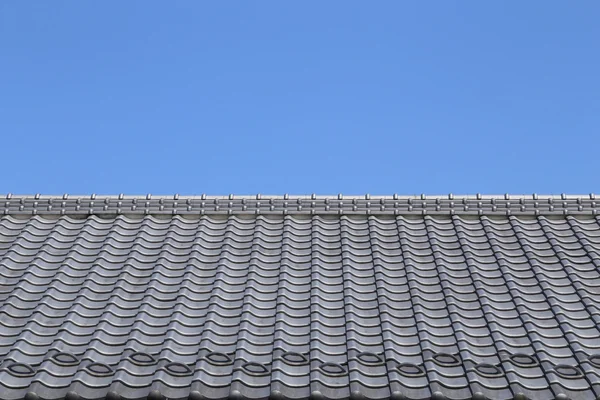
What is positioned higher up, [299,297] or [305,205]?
[305,205]

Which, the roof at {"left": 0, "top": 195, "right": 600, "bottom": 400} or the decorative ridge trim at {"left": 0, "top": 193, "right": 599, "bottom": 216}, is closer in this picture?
the roof at {"left": 0, "top": 195, "right": 600, "bottom": 400}

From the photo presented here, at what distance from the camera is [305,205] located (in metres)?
9.61

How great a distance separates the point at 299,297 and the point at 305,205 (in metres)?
Result: 2.31

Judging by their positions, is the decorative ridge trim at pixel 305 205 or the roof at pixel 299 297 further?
the decorative ridge trim at pixel 305 205

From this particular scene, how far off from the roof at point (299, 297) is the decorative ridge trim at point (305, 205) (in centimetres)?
2

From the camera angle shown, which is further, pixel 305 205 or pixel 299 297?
pixel 305 205

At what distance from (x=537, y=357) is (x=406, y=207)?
355 centimetres

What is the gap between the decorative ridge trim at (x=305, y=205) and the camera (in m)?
9.51

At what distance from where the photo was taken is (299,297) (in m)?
7.44

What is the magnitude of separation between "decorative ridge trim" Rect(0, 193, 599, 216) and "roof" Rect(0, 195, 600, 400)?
0.7 inches

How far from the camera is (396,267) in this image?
26.7ft

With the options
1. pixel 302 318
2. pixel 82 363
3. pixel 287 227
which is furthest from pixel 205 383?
pixel 287 227

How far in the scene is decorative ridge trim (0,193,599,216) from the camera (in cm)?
951

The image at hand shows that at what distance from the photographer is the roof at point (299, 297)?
589cm
